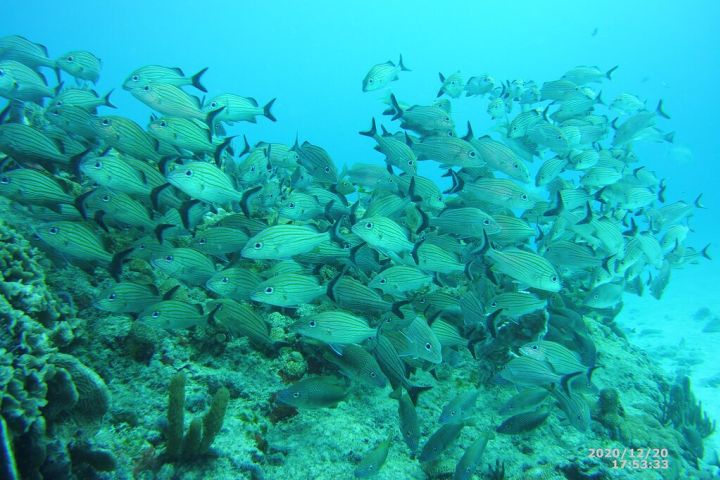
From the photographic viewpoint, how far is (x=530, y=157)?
7230 mm

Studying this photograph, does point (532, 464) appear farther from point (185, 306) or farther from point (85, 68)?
point (85, 68)

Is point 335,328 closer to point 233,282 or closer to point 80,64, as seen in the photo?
point 233,282

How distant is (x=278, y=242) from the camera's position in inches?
145

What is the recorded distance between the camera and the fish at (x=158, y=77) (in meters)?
5.00

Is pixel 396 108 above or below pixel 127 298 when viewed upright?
above

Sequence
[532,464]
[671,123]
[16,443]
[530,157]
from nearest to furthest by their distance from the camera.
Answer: [16,443] < [532,464] < [530,157] < [671,123]

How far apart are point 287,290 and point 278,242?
49 centimetres

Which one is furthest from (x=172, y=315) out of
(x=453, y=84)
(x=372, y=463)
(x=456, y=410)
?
(x=453, y=84)

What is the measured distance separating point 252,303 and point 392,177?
112 inches

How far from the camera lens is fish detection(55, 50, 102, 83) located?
20.0ft

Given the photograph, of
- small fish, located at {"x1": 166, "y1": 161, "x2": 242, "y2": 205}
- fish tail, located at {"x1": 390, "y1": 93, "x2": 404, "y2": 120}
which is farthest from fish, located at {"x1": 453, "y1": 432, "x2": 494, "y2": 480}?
fish tail, located at {"x1": 390, "y1": 93, "x2": 404, "y2": 120}

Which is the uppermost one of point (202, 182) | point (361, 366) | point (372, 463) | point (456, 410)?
point (202, 182)

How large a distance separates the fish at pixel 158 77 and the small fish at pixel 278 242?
2831mm

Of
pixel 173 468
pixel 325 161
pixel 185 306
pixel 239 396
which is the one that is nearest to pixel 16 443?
pixel 173 468
